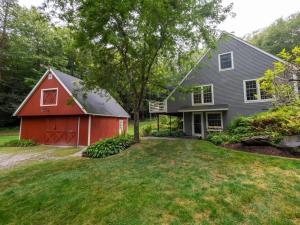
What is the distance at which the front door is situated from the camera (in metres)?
14.4

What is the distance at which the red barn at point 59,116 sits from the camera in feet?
44.3

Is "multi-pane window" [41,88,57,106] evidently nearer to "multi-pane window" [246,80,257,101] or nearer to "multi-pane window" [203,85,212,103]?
"multi-pane window" [203,85,212,103]

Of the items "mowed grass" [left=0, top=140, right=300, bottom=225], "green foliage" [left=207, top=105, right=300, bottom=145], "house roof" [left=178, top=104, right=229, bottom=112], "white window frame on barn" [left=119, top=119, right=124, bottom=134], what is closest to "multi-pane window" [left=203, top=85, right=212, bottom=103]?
"house roof" [left=178, top=104, right=229, bottom=112]

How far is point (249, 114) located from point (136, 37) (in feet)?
29.0

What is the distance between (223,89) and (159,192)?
10993 mm

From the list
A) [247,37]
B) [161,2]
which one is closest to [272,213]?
[161,2]

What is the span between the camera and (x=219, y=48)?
537 inches

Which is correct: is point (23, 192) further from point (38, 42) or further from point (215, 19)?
point (38, 42)

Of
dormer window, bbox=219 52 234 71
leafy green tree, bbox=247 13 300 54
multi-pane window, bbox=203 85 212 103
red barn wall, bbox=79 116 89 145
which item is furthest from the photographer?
leafy green tree, bbox=247 13 300 54

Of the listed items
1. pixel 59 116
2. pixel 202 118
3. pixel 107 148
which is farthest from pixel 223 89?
pixel 59 116

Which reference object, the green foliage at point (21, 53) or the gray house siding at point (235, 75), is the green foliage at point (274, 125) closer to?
the gray house siding at point (235, 75)

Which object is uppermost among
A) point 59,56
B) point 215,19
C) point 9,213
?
point 59,56

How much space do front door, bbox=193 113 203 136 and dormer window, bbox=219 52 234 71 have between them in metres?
3.85

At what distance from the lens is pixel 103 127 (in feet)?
50.7
